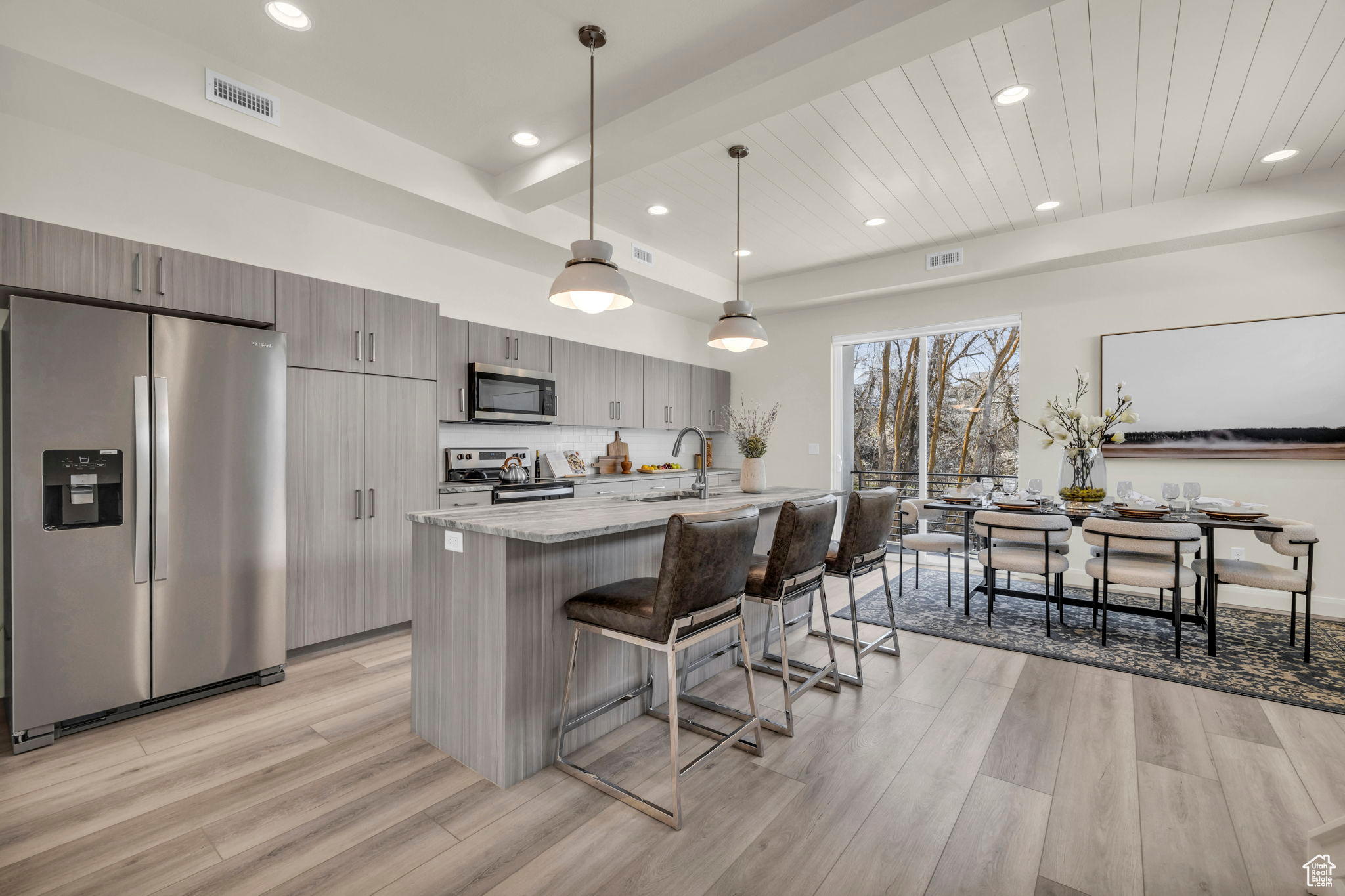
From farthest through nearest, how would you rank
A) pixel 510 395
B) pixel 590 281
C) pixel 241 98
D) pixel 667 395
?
1. pixel 667 395
2. pixel 510 395
3. pixel 241 98
4. pixel 590 281

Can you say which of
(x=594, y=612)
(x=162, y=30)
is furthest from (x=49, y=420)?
(x=594, y=612)

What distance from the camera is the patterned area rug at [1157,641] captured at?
2867 millimetres

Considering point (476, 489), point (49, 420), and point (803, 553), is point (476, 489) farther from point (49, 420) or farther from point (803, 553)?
point (803, 553)

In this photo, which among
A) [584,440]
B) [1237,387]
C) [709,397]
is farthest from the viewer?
[709,397]

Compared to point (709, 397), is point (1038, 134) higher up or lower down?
higher up

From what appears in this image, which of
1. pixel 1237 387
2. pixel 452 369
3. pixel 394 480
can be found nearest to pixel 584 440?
pixel 452 369

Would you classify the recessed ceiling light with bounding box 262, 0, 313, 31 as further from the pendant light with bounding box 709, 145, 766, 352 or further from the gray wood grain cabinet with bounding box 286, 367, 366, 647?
the pendant light with bounding box 709, 145, 766, 352

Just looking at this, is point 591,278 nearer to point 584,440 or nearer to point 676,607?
point 676,607

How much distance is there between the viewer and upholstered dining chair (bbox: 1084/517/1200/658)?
10.2ft

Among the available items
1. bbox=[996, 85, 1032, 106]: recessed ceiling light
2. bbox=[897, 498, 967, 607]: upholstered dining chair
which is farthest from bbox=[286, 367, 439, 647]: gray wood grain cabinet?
bbox=[996, 85, 1032, 106]: recessed ceiling light

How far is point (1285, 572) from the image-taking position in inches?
125

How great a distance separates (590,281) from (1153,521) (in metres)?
3.33

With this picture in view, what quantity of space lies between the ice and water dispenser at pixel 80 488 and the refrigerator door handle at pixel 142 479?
0.06 metres

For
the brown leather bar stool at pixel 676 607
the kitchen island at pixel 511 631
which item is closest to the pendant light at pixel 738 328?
the kitchen island at pixel 511 631
